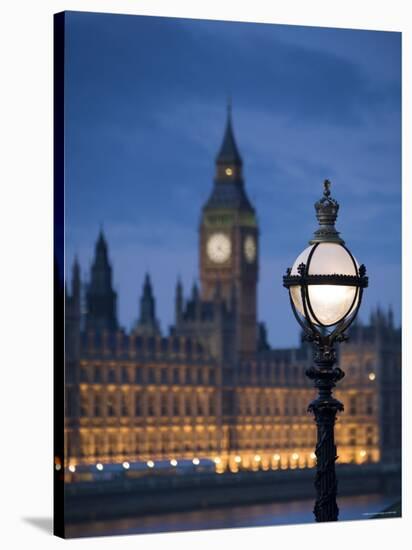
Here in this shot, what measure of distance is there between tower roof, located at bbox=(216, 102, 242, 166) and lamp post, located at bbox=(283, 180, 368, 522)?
45.8 ft

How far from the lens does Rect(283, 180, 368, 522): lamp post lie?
19.0 ft

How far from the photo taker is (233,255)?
4362cm

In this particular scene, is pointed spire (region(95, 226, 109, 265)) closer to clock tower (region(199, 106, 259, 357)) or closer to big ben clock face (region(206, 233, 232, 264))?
clock tower (region(199, 106, 259, 357))

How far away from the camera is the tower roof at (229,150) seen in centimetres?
2188

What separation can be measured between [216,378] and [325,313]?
104 feet

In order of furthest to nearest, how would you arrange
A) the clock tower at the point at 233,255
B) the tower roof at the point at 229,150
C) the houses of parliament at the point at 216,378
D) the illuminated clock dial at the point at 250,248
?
the illuminated clock dial at the point at 250,248
the clock tower at the point at 233,255
the houses of parliament at the point at 216,378
the tower roof at the point at 229,150

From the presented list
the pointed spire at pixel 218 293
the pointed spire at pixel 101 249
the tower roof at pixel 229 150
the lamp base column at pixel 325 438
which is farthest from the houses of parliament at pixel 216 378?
the lamp base column at pixel 325 438

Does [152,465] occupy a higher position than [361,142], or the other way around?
[361,142]

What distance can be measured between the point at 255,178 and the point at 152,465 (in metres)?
7.82

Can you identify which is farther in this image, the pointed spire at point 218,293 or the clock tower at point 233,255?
the pointed spire at point 218,293

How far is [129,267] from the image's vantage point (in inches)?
894

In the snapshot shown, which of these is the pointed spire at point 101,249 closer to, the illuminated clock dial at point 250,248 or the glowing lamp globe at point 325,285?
the illuminated clock dial at point 250,248
